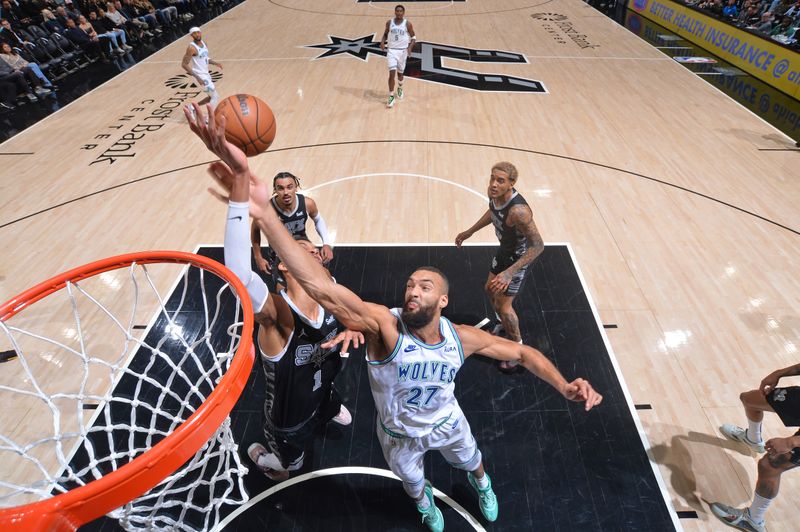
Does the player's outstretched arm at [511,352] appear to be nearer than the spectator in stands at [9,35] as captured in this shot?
Yes

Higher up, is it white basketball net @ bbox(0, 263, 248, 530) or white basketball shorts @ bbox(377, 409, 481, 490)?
white basketball shorts @ bbox(377, 409, 481, 490)

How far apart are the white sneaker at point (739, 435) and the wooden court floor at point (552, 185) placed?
0.21ft

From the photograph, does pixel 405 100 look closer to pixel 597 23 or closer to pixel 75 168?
pixel 75 168

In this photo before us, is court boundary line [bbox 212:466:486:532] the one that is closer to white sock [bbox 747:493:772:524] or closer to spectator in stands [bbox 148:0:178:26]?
white sock [bbox 747:493:772:524]

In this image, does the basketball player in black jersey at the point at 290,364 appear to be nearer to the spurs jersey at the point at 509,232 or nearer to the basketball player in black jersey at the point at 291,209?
the basketball player in black jersey at the point at 291,209

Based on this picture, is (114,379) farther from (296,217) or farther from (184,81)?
(184,81)

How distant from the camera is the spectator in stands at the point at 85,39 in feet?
36.5

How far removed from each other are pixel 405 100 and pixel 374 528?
7.95 m

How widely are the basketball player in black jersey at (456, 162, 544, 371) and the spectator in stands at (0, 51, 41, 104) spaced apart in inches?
416

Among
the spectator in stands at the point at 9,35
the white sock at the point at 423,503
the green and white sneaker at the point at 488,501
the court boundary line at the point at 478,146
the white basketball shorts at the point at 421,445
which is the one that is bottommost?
the green and white sneaker at the point at 488,501

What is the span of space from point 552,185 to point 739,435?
3970 millimetres

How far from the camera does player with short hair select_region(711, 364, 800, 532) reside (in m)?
2.65

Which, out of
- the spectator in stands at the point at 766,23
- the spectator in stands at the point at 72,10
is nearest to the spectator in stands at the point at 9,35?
the spectator in stands at the point at 72,10

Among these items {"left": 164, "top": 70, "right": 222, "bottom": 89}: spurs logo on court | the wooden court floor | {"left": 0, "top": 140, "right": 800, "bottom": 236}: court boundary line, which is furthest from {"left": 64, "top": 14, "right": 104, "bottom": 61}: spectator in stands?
{"left": 0, "top": 140, "right": 800, "bottom": 236}: court boundary line
